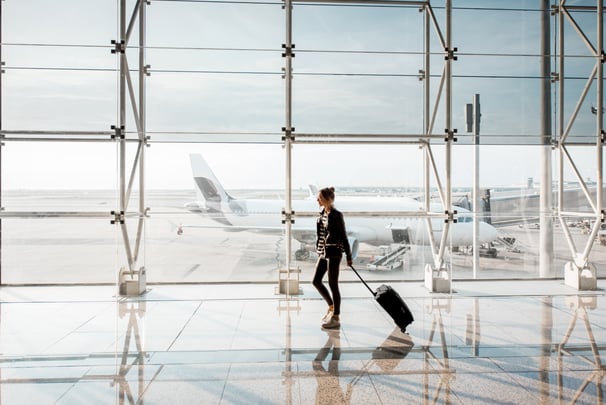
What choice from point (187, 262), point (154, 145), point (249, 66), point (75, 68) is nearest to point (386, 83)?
point (249, 66)

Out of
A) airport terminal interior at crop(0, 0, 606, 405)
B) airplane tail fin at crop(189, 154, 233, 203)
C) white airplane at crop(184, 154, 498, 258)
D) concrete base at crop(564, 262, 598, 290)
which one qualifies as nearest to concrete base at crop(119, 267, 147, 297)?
airport terminal interior at crop(0, 0, 606, 405)

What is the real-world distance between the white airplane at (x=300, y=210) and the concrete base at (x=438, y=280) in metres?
0.48

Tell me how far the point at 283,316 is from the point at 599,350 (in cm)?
274

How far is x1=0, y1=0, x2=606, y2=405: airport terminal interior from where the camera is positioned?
5973 mm

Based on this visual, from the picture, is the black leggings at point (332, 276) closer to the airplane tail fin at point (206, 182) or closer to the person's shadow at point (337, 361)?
the person's shadow at point (337, 361)

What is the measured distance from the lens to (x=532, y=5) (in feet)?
22.7

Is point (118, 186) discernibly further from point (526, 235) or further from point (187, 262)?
point (526, 235)

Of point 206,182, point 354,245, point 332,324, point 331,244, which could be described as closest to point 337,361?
point 332,324

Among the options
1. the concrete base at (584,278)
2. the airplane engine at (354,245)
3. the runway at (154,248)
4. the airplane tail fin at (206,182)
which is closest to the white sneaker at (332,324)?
the runway at (154,248)

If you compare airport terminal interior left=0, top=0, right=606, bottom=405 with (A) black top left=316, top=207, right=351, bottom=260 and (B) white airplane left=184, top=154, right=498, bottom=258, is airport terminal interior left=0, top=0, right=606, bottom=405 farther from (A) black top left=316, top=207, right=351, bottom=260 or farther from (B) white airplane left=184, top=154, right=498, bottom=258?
(A) black top left=316, top=207, right=351, bottom=260

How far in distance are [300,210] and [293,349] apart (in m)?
2.47

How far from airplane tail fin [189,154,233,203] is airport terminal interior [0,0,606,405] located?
0.06ft

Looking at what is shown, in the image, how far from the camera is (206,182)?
A: 251 inches

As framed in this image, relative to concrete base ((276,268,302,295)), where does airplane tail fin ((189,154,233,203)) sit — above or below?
above
